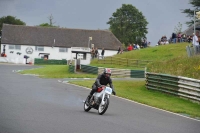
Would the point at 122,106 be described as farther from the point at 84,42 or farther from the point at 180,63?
the point at 84,42

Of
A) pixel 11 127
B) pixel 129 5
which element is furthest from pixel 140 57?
pixel 129 5

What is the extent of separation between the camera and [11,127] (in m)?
12.3

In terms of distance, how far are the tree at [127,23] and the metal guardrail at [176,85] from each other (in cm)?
9214

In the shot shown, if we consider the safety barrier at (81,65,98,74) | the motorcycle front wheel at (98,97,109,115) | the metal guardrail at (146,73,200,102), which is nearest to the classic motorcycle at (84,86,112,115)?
the motorcycle front wheel at (98,97,109,115)

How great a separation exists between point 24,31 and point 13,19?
38.7 m

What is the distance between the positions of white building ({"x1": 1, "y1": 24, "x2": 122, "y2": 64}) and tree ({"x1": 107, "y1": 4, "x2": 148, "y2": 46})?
15006 millimetres

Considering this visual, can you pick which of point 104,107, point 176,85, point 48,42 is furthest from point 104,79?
point 48,42

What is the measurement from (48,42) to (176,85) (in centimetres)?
8210

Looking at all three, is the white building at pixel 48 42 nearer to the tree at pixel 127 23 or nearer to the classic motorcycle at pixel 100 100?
the tree at pixel 127 23

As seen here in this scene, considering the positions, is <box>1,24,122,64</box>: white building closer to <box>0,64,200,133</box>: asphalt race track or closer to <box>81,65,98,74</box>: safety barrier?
<box>81,65,98,74</box>: safety barrier

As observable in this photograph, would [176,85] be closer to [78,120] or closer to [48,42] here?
[78,120]

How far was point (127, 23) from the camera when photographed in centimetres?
12644

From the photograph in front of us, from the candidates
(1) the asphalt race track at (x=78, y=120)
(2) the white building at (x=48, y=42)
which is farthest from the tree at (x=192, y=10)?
(1) the asphalt race track at (x=78, y=120)

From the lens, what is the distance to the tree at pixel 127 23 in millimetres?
124562
